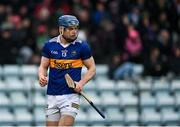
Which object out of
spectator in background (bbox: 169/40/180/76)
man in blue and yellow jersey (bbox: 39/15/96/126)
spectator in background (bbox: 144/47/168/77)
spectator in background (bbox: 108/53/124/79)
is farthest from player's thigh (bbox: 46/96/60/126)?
spectator in background (bbox: 169/40/180/76)

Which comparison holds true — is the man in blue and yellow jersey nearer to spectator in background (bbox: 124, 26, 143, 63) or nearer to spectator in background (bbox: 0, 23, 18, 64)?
spectator in background (bbox: 0, 23, 18, 64)

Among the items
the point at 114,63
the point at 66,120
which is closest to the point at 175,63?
the point at 114,63

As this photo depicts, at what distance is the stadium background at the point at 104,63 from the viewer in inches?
577

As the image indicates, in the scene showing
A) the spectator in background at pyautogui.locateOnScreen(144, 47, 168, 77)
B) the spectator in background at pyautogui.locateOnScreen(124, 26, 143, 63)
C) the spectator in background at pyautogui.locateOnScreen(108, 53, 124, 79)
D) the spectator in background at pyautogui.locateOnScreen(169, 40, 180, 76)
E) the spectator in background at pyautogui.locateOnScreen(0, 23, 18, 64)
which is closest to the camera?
the spectator in background at pyautogui.locateOnScreen(0, 23, 18, 64)

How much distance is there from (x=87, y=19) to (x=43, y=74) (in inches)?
290

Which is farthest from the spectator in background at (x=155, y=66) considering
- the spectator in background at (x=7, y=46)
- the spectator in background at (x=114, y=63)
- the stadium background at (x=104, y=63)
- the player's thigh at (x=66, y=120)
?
the player's thigh at (x=66, y=120)

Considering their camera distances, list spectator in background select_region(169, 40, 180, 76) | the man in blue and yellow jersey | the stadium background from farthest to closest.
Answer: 1. spectator in background select_region(169, 40, 180, 76)
2. the stadium background
3. the man in blue and yellow jersey

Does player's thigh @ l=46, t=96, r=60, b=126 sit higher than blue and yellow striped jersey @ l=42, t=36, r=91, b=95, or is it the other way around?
blue and yellow striped jersey @ l=42, t=36, r=91, b=95

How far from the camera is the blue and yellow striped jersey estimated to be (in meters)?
8.95

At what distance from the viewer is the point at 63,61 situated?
8953 mm

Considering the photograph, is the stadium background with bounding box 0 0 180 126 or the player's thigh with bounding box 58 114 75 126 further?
the stadium background with bounding box 0 0 180 126

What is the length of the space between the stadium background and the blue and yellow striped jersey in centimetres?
519

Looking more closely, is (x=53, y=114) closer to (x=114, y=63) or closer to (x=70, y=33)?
(x=70, y=33)

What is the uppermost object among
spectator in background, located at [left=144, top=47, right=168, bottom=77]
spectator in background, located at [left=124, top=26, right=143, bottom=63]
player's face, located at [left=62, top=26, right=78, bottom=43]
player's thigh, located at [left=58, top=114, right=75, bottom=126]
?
player's face, located at [left=62, top=26, right=78, bottom=43]
